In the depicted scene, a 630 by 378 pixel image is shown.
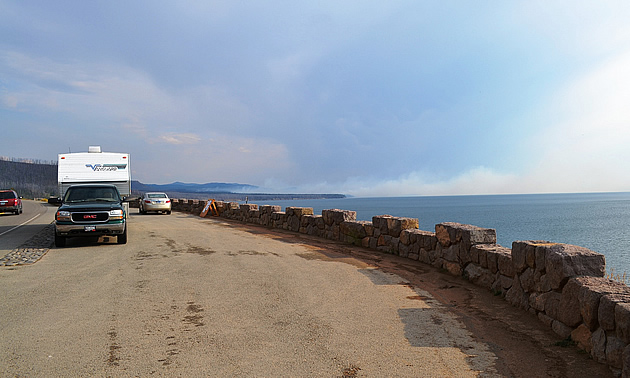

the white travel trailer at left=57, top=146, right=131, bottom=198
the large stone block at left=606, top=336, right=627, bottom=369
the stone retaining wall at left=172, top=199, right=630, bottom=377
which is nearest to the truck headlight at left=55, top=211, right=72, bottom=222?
the white travel trailer at left=57, top=146, right=131, bottom=198

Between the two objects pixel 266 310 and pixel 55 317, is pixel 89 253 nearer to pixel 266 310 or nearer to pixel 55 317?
pixel 55 317

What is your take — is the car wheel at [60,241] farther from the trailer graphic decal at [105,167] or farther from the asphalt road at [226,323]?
the trailer graphic decal at [105,167]

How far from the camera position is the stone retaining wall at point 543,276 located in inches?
168

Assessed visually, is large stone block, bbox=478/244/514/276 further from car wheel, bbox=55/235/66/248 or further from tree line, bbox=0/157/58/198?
tree line, bbox=0/157/58/198

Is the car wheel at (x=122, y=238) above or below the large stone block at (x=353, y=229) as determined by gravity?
below

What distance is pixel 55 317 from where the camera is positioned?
5816mm

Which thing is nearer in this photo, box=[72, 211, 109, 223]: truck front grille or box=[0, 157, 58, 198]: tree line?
box=[72, 211, 109, 223]: truck front grille

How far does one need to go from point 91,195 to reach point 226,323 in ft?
35.0

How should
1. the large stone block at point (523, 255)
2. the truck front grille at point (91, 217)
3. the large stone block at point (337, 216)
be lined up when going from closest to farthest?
1. the large stone block at point (523, 255)
2. the truck front grille at point (91, 217)
3. the large stone block at point (337, 216)

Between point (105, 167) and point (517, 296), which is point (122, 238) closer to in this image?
point (105, 167)

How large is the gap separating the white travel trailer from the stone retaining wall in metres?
12.7

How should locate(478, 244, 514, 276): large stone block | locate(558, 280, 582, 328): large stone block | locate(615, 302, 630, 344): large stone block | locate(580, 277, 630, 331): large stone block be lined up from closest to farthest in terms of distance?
locate(615, 302, 630, 344): large stone block < locate(580, 277, 630, 331): large stone block < locate(558, 280, 582, 328): large stone block < locate(478, 244, 514, 276): large stone block

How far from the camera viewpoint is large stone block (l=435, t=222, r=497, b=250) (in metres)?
8.38

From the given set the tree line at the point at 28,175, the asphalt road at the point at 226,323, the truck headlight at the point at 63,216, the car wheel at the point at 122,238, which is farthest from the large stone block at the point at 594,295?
the tree line at the point at 28,175
